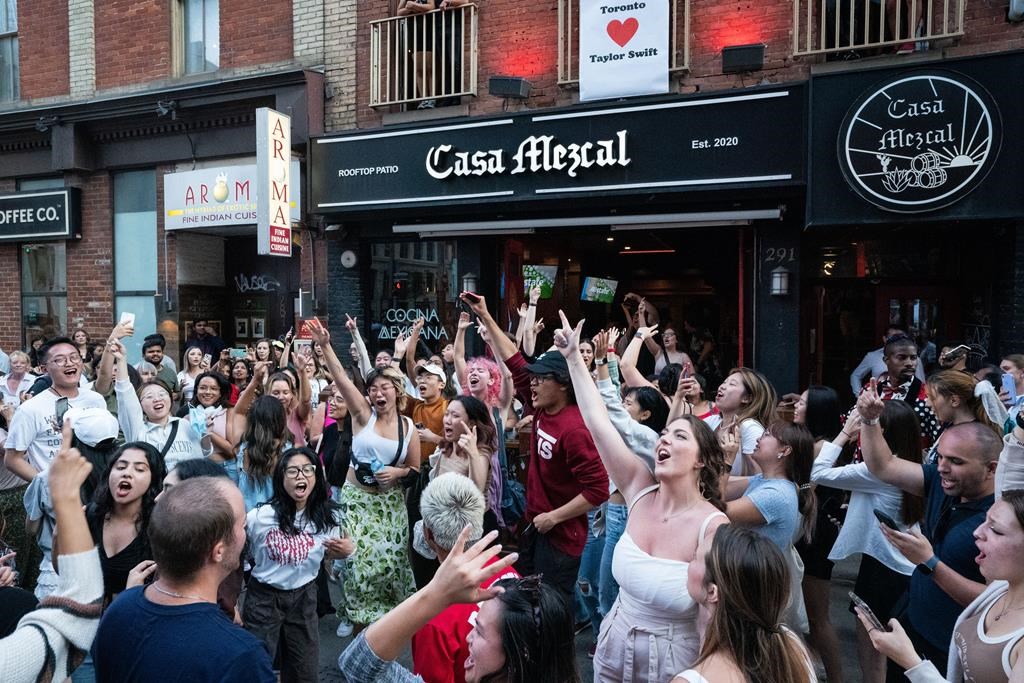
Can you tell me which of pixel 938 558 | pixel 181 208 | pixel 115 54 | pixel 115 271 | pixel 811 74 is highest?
pixel 115 54

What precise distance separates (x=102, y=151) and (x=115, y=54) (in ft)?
5.38

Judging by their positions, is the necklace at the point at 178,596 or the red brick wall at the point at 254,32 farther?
the red brick wall at the point at 254,32

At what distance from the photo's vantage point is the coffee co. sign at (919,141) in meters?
8.13

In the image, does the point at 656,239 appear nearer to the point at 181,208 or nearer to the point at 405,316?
the point at 405,316

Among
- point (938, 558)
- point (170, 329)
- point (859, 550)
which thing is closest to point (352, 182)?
point (170, 329)

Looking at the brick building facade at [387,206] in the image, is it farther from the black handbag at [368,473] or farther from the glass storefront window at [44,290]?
the black handbag at [368,473]

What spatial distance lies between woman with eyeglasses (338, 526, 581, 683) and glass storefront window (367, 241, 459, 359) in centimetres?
934

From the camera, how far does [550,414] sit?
456 centimetres

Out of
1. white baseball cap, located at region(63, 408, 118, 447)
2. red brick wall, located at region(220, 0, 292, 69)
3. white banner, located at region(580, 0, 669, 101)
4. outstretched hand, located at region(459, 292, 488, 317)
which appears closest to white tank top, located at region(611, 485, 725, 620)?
outstretched hand, located at region(459, 292, 488, 317)

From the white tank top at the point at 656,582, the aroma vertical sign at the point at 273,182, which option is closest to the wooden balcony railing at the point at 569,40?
the aroma vertical sign at the point at 273,182

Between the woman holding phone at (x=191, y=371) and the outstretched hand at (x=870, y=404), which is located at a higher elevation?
the outstretched hand at (x=870, y=404)

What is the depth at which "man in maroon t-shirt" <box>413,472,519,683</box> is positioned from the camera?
2.72m

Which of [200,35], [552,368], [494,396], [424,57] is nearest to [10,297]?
[200,35]

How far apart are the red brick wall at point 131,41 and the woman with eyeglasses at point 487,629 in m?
12.8
